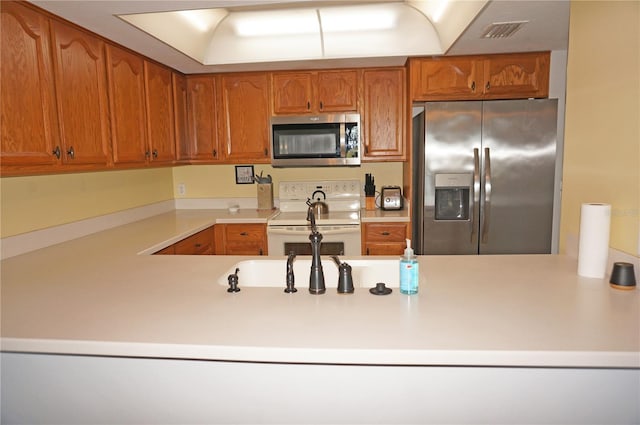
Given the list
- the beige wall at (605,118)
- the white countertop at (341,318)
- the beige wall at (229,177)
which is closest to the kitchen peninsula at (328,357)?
the white countertop at (341,318)

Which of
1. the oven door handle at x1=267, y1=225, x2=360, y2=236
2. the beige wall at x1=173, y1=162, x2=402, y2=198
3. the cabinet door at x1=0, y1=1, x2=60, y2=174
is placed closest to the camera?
the cabinet door at x1=0, y1=1, x2=60, y2=174

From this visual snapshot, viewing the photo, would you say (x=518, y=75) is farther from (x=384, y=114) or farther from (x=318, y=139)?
(x=318, y=139)

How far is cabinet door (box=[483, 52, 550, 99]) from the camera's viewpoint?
10.8 ft

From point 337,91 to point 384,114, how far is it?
46 centimetres

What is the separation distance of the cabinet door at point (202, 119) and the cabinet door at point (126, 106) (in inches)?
30.9

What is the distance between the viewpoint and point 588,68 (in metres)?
1.83

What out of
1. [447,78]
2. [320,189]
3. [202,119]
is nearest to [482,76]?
[447,78]

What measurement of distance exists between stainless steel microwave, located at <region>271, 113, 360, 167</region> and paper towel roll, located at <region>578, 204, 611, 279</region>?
7.36ft

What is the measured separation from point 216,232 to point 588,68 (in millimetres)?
2848

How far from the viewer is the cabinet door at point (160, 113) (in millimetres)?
3137

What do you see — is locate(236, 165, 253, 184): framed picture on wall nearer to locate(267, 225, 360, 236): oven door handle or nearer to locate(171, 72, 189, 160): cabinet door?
locate(171, 72, 189, 160): cabinet door

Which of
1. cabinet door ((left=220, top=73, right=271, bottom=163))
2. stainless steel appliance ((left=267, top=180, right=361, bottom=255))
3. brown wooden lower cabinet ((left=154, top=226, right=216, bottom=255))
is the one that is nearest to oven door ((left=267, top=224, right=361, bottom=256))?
stainless steel appliance ((left=267, top=180, right=361, bottom=255))

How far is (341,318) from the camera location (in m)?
1.31

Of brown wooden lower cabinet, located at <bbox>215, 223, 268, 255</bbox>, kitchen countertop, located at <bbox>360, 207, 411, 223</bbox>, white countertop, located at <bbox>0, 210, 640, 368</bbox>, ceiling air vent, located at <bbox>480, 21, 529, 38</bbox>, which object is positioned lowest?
brown wooden lower cabinet, located at <bbox>215, 223, 268, 255</bbox>
